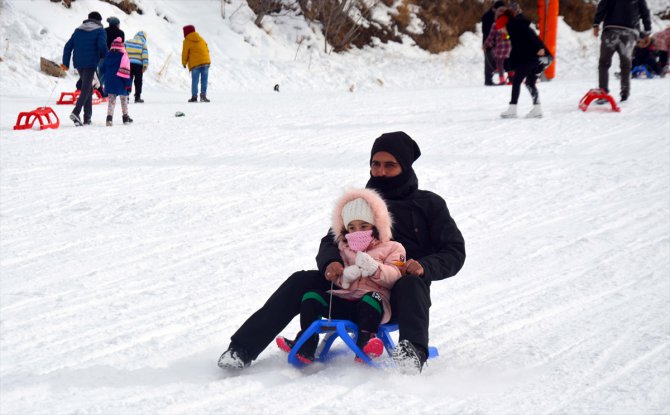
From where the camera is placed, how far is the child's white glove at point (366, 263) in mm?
2783

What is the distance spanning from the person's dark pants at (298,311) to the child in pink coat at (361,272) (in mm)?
48

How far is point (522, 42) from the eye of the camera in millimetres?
9031

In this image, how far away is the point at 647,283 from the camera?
12.6ft

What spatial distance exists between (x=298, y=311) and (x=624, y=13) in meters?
8.10

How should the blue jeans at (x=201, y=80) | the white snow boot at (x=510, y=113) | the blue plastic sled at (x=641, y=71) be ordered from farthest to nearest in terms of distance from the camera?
1. the blue plastic sled at (x=641, y=71)
2. the blue jeans at (x=201, y=80)
3. the white snow boot at (x=510, y=113)

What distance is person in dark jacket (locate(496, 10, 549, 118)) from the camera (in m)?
8.94

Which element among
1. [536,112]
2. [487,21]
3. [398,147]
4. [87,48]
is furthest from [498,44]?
[398,147]

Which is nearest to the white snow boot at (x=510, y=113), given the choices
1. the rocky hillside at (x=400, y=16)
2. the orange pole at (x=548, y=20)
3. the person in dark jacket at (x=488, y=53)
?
the person in dark jacket at (x=488, y=53)

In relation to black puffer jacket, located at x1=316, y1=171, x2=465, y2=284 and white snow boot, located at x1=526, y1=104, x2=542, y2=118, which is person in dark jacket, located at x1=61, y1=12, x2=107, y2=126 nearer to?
white snow boot, located at x1=526, y1=104, x2=542, y2=118

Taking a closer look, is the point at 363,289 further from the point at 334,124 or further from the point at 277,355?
the point at 334,124

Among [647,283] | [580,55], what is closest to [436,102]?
[647,283]

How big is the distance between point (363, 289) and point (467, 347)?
0.58m

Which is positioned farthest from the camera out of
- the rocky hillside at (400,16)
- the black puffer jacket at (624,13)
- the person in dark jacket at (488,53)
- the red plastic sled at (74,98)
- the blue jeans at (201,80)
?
the rocky hillside at (400,16)

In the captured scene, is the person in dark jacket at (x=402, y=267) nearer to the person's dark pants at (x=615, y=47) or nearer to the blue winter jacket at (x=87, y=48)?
the person's dark pants at (x=615, y=47)
